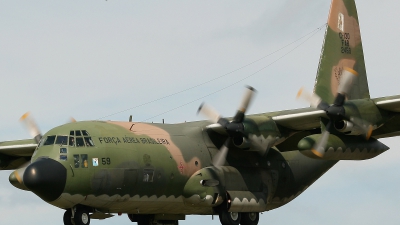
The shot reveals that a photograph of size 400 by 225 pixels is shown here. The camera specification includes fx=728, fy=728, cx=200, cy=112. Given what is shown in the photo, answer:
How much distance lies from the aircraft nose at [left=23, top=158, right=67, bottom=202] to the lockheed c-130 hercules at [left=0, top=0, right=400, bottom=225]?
1.1 inches

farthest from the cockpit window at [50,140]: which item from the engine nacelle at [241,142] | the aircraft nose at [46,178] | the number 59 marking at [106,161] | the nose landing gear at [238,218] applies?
the nose landing gear at [238,218]

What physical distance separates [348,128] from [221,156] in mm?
4443

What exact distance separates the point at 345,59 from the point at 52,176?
524 inches

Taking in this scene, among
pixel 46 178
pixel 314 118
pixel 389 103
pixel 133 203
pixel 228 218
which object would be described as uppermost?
pixel 389 103

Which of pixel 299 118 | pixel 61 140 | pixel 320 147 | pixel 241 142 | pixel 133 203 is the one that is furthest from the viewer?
pixel 299 118

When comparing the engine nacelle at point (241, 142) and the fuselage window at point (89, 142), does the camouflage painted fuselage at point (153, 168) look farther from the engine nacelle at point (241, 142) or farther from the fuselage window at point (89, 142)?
the engine nacelle at point (241, 142)

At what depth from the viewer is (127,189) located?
72.9 ft

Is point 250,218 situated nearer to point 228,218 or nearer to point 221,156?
point 228,218

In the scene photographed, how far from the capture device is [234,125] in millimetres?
24156

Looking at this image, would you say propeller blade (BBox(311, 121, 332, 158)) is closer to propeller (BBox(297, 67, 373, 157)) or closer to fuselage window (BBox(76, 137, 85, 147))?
propeller (BBox(297, 67, 373, 157))

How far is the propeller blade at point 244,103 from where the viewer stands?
24281 millimetres

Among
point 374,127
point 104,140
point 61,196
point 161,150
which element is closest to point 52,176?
point 61,196

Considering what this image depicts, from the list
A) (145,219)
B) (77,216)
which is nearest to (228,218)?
(145,219)

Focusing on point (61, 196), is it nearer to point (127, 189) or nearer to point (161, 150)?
point (127, 189)
